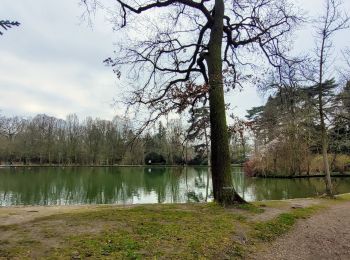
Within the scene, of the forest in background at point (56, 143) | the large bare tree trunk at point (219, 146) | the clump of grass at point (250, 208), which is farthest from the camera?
the forest in background at point (56, 143)

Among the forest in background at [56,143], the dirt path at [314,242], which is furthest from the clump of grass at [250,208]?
the forest in background at [56,143]

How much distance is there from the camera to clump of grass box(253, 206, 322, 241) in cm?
716

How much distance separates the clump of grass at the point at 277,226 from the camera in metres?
7.16

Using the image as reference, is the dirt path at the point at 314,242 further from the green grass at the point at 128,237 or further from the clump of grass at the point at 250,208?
the clump of grass at the point at 250,208

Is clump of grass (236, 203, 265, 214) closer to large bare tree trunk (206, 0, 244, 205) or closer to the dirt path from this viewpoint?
large bare tree trunk (206, 0, 244, 205)

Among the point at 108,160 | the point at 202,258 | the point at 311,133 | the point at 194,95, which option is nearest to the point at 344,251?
the point at 202,258

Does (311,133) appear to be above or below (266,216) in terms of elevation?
above

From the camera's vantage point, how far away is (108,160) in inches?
3201

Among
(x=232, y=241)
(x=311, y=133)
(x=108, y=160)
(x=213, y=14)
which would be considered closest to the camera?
(x=232, y=241)

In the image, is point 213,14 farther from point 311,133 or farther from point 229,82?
point 311,133

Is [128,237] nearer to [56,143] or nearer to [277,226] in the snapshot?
[277,226]

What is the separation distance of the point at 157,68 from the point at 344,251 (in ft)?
24.9

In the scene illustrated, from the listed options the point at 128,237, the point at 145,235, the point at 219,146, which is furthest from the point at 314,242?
the point at 219,146

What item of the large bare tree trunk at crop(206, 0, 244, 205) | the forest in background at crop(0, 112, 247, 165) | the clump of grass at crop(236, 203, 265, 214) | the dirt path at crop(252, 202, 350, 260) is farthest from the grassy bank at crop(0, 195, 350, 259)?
the forest in background at crop(0, 112, 247, 165)
